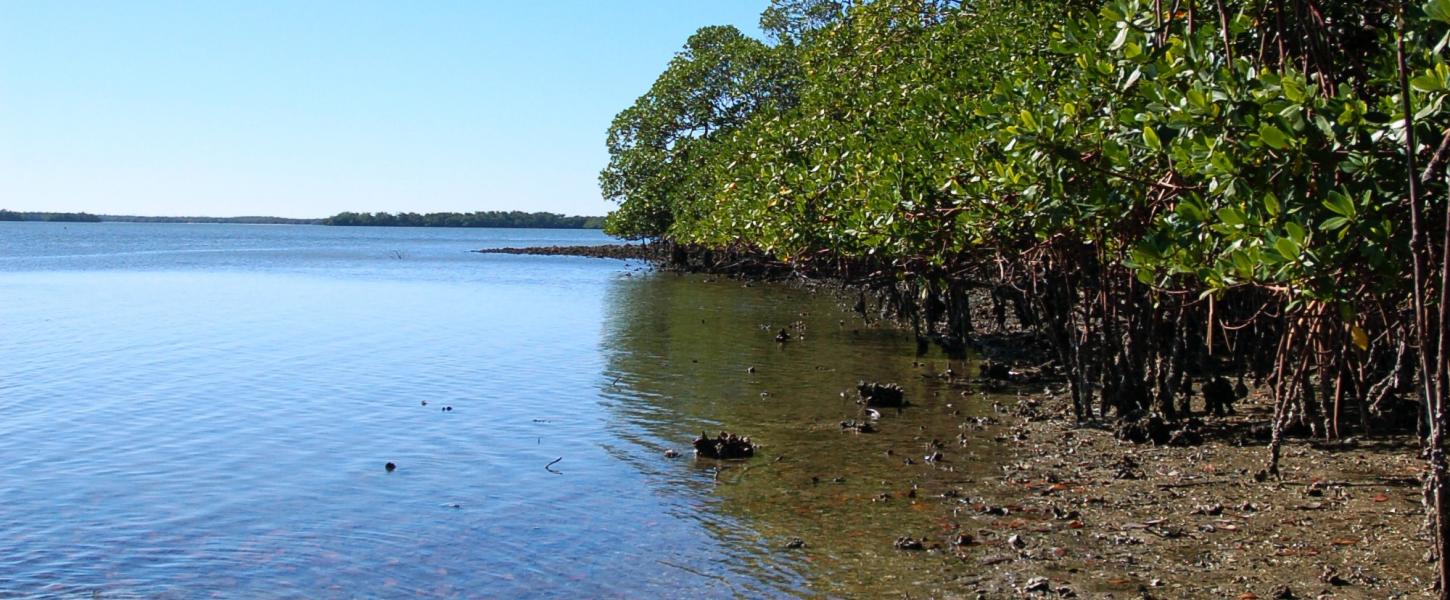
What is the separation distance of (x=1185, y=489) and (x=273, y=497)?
6.74 m

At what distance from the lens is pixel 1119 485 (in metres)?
8.98

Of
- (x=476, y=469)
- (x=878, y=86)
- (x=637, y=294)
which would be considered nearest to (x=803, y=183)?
(x=878, y=86)

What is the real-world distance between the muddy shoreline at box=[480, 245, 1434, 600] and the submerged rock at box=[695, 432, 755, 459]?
5.26ft

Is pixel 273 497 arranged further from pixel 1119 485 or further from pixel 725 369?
pixel 725 369

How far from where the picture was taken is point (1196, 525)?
7754 millimetres

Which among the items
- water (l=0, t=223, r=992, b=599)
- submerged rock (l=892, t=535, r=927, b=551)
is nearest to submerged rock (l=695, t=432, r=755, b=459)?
water (l=0, t=223, r=992, b=599)

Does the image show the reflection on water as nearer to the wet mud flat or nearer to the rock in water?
the rock in water

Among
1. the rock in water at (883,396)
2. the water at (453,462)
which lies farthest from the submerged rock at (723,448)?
the rock in water at (883,396)

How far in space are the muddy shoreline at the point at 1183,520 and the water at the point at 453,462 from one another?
0.37 meters

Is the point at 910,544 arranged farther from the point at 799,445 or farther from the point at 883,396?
the point at 883,396

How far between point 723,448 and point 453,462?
2395 millimetres

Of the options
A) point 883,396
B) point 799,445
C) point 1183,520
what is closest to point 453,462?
point 799,445

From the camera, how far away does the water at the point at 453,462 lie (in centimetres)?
775

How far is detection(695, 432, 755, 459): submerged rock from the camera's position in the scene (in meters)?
10.9
